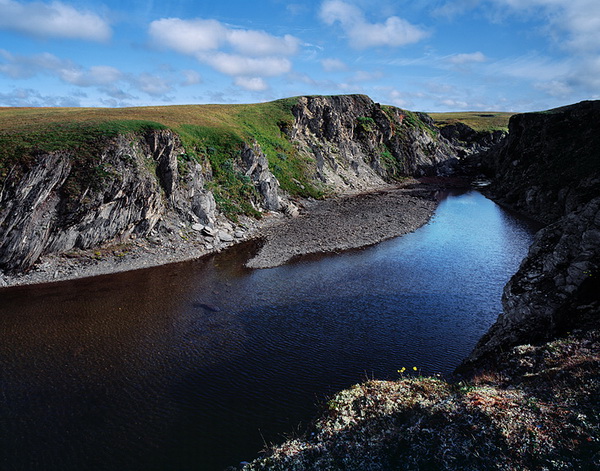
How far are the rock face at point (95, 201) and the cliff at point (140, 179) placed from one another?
0.10 metres

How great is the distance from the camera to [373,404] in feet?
51.9

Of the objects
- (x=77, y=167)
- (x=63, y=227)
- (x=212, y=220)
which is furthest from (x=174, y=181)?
(x=63, y=227)

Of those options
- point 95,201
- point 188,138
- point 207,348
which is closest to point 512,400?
point 207,348

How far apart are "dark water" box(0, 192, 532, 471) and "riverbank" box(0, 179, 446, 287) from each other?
225 cm

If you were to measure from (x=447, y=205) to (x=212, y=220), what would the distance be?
5185 centimetres

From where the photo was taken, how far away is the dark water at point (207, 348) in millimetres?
16344

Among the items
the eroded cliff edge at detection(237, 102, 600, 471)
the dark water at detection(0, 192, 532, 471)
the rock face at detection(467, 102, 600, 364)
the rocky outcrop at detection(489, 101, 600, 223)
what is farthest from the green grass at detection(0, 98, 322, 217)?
the rocky outcrop at detection(489, 101, 600, 223)

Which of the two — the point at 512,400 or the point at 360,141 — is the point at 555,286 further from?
the point at 360,141

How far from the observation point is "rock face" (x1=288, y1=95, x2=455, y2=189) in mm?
90188

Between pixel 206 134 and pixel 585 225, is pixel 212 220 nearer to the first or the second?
pixel 206 134

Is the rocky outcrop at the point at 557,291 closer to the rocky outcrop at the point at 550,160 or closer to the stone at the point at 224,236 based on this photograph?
the stone at the point at 224,236

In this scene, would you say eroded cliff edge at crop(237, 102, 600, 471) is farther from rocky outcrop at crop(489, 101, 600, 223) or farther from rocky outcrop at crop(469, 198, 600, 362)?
rocky outcrop at crop(489, 101, 600, 223)

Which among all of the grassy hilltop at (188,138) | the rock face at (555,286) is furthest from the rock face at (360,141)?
the rock face at (555,286)

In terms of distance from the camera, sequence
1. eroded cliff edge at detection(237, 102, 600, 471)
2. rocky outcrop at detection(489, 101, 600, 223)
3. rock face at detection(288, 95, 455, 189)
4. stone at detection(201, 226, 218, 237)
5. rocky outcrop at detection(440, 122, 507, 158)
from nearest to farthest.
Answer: eroded cliff edge at detection(237, 102, 600, 471)
stone at detection(201, 226, 218, 237)
rocky outcrop at detection(489, 101, 600, 223)
rock face at detection(288, 95, 455, 189)
rocky outcrop at detection(440, 122, 507, 158)
